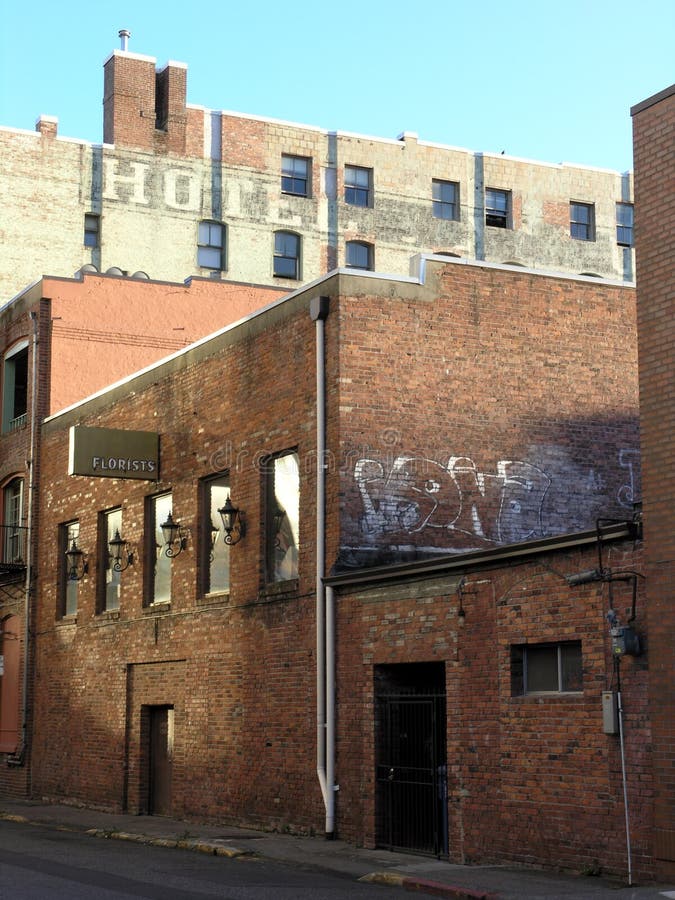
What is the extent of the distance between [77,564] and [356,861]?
1236 cm

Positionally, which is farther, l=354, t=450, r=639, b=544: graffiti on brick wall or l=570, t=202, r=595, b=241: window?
l=570, t=202, r=595, b=241: window

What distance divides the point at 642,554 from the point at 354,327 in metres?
6.77

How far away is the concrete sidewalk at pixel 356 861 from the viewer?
43.7 ft

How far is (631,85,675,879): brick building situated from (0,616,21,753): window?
62.5 ft

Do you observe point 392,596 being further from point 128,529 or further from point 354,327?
point 128,529

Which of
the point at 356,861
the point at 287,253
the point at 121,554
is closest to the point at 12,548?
the point at 121,554

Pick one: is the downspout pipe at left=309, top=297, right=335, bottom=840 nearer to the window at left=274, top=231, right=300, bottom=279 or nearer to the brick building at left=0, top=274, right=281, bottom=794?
the brick building at left=0, top=274, right=281, bottom=794

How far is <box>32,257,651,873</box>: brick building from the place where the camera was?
15.1m

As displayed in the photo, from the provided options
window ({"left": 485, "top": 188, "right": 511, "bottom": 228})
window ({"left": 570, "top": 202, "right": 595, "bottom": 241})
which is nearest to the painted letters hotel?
window ({"left": 485, "top": 188, "right": 511, "bottom": 228})

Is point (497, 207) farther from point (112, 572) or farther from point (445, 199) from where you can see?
point (112, 572)

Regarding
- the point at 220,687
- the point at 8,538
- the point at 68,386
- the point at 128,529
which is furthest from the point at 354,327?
the point at 8,538

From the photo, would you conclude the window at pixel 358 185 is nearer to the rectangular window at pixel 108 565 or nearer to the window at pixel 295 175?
the window at pixel 295 175

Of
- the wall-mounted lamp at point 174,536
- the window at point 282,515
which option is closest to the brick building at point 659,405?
the window at point 282,515

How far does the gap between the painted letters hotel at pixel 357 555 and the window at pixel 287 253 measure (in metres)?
14.5
